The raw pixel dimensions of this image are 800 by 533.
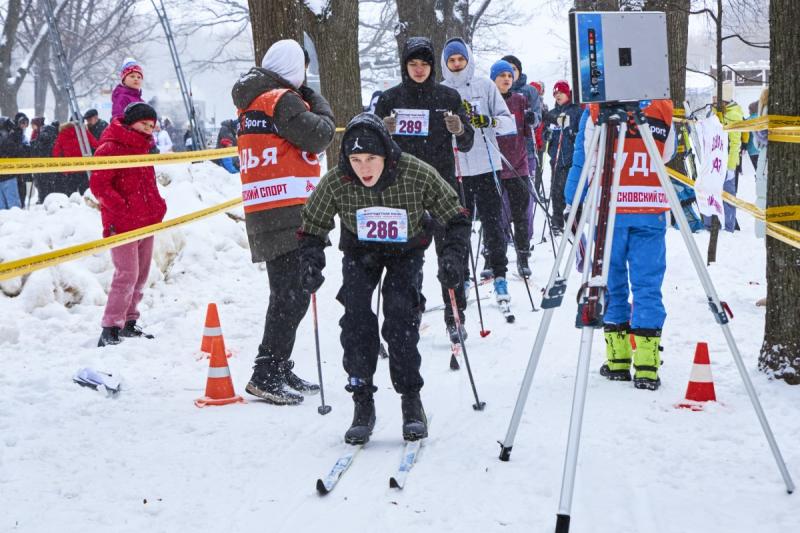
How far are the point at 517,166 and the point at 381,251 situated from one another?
5114mm

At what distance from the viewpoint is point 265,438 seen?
4.65 metres

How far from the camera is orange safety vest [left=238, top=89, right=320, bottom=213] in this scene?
5.34 m

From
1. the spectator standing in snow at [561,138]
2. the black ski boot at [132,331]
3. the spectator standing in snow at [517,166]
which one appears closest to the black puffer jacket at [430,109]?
the spectator standing in snow at [517,166]

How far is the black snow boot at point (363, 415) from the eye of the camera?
14.7ft

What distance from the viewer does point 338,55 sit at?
36.3 feet

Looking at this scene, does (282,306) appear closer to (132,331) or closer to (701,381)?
(132,331)

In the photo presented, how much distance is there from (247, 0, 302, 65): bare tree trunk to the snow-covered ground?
288 centimetres

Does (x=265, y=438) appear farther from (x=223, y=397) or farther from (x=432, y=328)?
(x=432, y=328)

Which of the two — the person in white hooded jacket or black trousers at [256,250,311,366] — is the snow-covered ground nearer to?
black trousers at [256,250,311,366]

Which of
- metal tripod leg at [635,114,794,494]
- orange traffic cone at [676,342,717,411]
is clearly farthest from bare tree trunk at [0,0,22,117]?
metal tripod leg at [635,114,794,494]

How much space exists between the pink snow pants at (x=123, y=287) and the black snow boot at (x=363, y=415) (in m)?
3.10

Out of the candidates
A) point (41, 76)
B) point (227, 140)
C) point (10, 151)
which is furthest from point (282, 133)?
point (41, 76)

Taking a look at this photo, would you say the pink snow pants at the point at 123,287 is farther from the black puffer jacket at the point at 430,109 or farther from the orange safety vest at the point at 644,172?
the orange safety vest at the point at 644,172

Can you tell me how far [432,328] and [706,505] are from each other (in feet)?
12.9
